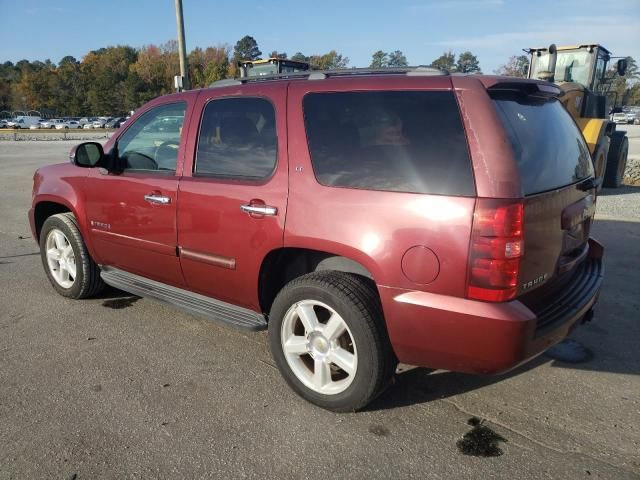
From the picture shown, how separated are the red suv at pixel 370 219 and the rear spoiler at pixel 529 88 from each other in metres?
0.01

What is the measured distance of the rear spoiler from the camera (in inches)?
99.2

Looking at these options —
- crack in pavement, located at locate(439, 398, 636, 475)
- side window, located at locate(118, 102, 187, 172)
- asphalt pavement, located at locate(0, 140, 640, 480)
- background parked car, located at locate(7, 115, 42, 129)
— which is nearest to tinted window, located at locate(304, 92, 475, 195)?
asphalt pavement, located at locate(0, 140, 640, 480)

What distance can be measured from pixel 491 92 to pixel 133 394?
2628 millimetres

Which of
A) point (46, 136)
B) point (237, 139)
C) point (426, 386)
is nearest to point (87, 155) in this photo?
point (237, 139)

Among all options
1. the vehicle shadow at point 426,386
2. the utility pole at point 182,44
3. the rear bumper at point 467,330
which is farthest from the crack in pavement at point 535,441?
the utility pole at point 182,44

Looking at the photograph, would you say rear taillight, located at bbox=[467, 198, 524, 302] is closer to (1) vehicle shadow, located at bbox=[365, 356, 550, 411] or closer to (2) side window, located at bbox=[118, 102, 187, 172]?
(1) vehicle shadow, located at bbox=[365, 356, 550, 411]

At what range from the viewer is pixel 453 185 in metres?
2.39

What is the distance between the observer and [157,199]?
359 cm

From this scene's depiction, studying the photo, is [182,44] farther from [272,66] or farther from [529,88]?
[529,88]

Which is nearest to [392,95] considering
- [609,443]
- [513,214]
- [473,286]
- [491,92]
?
[491,92]

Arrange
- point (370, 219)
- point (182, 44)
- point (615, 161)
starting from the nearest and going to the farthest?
point (370, 219)
point (615, 161)
point (182, 44)

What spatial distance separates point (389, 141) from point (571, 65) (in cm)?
1189

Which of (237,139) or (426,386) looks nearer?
(426,386)

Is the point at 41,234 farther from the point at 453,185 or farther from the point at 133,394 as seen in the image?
the point at 453,185
